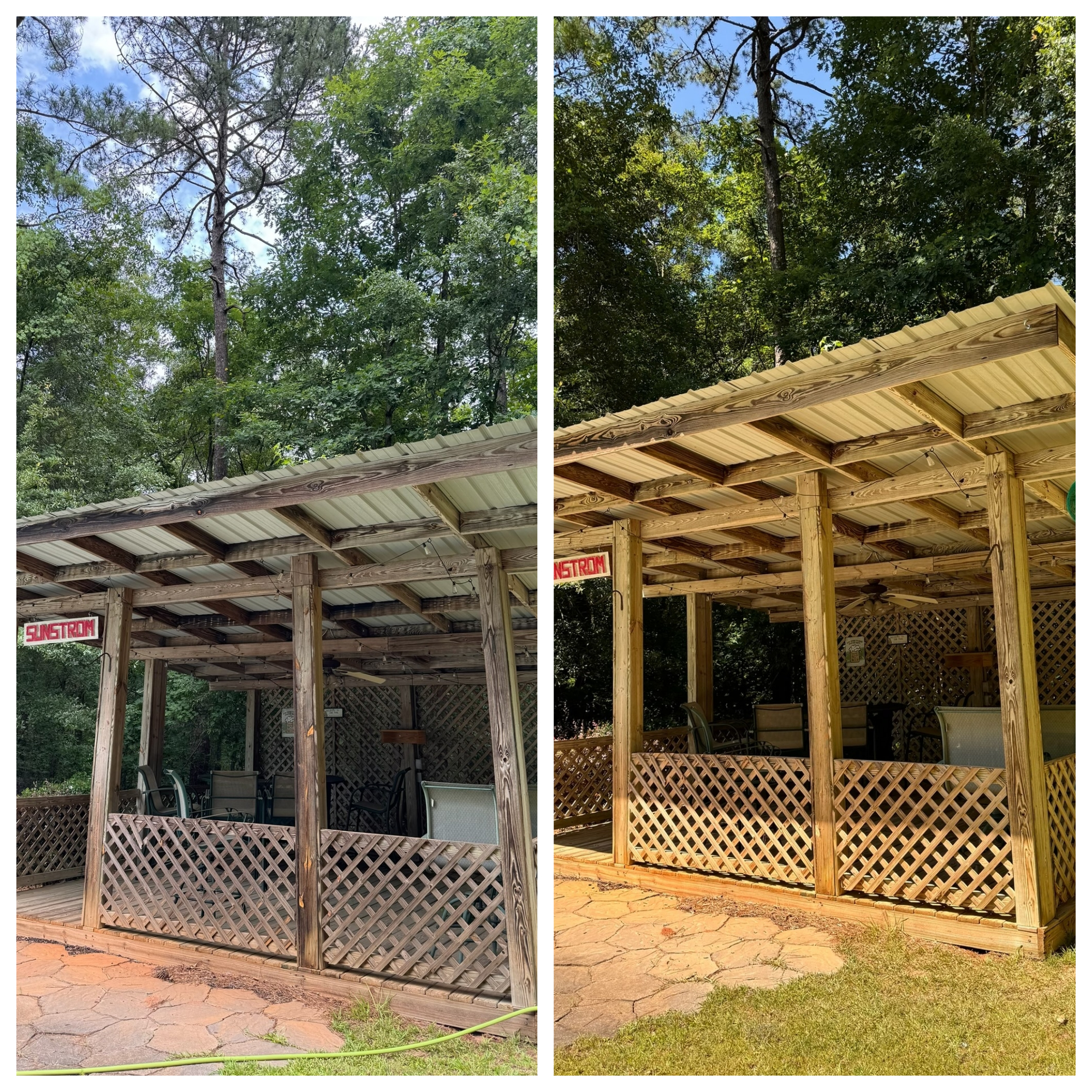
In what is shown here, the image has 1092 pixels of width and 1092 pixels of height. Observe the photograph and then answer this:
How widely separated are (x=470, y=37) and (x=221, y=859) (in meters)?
10.2

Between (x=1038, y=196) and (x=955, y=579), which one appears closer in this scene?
(x=955, y=579)

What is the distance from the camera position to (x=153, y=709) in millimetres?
8016

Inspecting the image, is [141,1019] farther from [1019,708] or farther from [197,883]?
[1019,708]

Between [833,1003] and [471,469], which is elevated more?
[471,469]

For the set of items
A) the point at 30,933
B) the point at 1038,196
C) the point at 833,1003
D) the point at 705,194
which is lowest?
the point at 30,933

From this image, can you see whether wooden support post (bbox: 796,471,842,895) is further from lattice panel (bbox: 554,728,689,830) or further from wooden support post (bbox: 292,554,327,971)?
wooden support post (bbox: 292,554,327,971)

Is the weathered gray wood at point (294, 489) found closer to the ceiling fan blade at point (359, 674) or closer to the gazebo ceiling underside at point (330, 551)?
the gazebo ceiling underside at point (330, 551)

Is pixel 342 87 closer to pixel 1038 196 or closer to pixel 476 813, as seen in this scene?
pixel 1038 196

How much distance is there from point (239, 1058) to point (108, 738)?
2560mm

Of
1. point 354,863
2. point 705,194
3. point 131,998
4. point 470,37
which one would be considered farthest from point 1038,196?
point 131,998

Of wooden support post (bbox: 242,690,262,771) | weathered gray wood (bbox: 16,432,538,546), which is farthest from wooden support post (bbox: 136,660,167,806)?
weathered gray wood (bbox: 16,432,538,546)

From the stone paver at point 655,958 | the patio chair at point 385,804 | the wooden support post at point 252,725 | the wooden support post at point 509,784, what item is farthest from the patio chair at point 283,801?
the wooden support post at point 509,784

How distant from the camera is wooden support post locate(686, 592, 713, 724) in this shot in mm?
7973

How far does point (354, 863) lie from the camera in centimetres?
430
